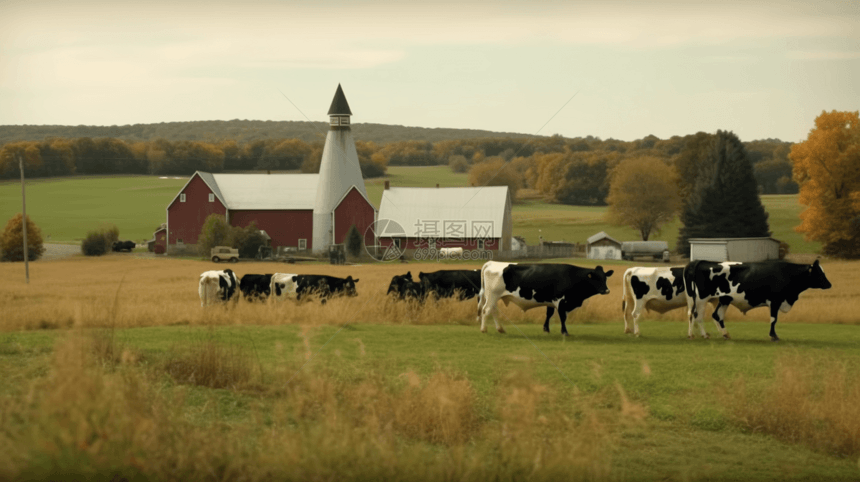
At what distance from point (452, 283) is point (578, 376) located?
1039 cm

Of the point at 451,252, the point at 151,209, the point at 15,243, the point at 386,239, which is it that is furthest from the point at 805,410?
the point at 151,209

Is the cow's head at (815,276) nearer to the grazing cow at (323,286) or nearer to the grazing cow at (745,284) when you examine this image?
the grazing cow at (745,284)

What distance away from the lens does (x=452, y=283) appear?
19594 mm

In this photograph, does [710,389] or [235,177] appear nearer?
[710,389]

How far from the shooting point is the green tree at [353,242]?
56.1 meters

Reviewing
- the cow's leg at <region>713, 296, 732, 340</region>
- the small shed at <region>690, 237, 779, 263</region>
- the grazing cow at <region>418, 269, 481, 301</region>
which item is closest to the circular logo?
the small shed at <region>690, 237, 779, 263</region>

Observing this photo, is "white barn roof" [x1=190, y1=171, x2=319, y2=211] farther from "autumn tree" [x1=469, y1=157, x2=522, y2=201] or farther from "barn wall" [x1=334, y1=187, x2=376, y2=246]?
"autumn tree" [x1=469, y1=157, x2=522, y2=201]

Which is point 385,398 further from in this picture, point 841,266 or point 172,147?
point 172,147

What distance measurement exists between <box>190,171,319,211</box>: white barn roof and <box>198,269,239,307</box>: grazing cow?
40.9 meters

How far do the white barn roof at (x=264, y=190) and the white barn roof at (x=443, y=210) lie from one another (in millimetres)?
6888

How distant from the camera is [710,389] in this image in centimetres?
880

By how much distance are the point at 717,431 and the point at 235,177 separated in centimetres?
6080

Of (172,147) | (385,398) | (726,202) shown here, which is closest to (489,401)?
(385,398)

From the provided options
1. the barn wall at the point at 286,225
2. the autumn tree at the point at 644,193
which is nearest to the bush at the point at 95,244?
the barn wall at the point at 286,225
